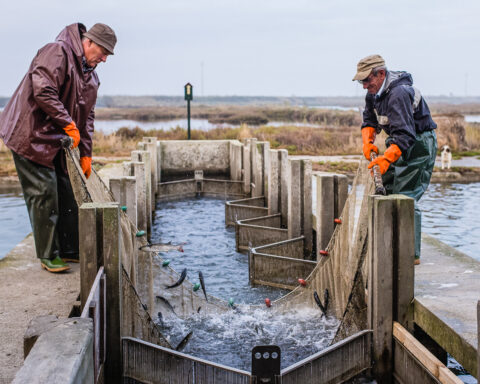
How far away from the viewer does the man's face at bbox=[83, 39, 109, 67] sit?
528cm

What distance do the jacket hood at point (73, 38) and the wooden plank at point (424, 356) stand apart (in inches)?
128

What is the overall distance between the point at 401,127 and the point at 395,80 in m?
0.43

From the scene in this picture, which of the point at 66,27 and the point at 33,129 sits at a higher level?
the point at 66,27

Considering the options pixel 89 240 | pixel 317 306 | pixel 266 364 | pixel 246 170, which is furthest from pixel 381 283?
pixel 246 170

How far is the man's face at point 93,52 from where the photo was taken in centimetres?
528

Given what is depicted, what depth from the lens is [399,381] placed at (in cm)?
450

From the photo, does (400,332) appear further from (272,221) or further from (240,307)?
(272,221)

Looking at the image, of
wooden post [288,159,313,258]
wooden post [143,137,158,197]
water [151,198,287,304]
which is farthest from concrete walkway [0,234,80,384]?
wooden post [143,137,158,197]

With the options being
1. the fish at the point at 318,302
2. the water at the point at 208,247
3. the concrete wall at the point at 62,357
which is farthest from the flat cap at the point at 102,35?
the water at the point at 208,247

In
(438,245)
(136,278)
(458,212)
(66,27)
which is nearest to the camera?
(136,278)

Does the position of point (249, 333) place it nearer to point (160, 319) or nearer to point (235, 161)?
point (160, 319)

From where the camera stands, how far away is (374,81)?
209 inches

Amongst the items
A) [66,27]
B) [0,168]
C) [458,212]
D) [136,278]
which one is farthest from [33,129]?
[0,168]

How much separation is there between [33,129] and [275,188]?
18.3ft
